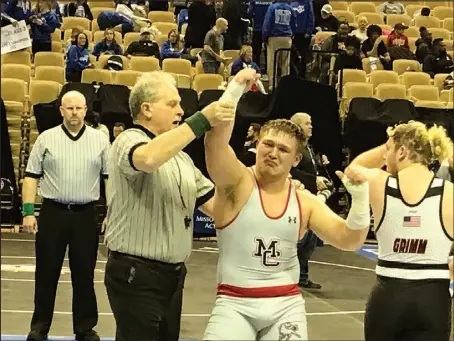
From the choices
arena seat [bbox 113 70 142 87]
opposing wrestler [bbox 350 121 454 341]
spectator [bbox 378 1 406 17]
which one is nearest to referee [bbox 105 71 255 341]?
opposing wrestler [bbox 350 121 454 341]

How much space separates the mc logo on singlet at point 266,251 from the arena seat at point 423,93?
10183mm

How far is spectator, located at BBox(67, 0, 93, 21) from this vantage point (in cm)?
1481

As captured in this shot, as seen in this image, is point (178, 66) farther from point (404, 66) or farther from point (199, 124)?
point (199, 124)

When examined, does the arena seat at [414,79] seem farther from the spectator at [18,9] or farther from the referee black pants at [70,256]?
the referee black pants at [70,256]

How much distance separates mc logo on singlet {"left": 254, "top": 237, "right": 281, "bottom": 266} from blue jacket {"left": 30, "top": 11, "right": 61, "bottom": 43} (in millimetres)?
9632

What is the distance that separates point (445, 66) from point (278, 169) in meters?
11.8

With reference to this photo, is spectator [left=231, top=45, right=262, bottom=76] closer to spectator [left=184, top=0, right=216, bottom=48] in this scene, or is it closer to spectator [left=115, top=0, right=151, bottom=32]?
spectator [left=184, top=0, right=216, bottom=48]

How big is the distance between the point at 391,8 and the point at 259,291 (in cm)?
1450

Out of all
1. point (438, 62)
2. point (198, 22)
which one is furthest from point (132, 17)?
point (438, 62)

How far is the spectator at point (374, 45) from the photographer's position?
15055 mm

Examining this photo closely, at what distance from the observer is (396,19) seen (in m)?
16.9

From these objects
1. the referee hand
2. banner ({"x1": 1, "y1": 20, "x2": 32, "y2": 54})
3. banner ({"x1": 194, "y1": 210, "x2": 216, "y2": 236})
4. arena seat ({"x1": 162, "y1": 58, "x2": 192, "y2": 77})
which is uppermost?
banner ({"x1": 1, "y1": 20, "x2": 32, "y2": 54})

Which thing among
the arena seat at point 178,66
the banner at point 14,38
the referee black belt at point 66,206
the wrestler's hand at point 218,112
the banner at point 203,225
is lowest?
the banner at point 203,225

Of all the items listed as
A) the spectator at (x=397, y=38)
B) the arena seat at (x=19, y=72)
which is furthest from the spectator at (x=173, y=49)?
the spectator at (x=397, y=38)
